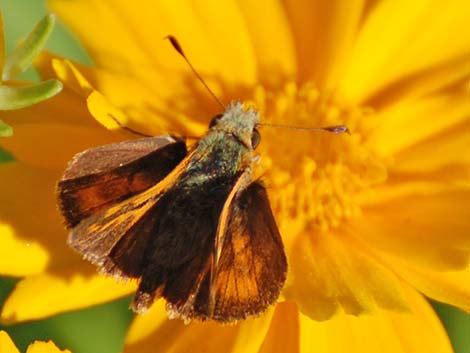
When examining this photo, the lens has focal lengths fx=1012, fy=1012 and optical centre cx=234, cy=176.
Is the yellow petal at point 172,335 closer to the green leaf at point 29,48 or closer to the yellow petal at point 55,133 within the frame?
the yellow petal at point 55,133

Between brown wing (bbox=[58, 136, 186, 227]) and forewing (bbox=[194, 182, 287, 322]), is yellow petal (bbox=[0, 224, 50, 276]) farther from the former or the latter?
forewing (bbox=[194, 182, 287, 322])

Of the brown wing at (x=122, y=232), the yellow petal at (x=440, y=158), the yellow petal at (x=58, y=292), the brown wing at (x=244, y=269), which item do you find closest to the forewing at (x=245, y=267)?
the brown wing at (x=244, y=269)

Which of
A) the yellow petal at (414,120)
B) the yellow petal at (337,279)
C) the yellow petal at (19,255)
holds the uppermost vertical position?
the yellow petal at (414,120)

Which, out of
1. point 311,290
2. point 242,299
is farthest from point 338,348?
point 242,299

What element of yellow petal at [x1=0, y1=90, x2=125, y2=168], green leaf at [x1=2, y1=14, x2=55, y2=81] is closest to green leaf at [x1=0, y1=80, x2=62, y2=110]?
green leaf at [x1=2, y1=14, x2=55, y2=81]

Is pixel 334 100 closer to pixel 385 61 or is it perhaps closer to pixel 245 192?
pixel 385 61
